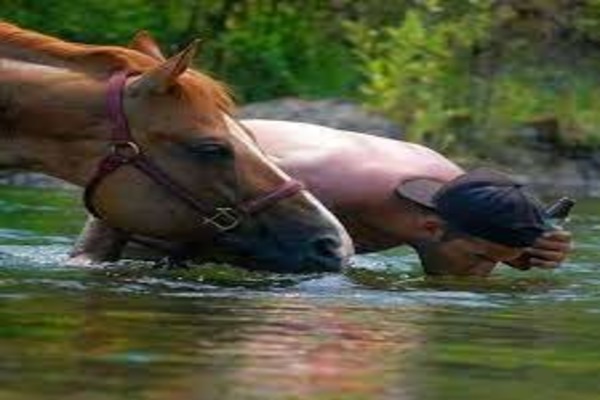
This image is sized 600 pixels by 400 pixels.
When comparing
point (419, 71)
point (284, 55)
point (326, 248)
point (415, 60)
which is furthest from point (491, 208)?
point (284, 55)

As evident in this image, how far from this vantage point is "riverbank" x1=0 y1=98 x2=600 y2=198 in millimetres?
17203

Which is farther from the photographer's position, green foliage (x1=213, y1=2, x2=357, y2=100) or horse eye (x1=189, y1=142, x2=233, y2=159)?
green foliage (x1=213, y1=2, x2=357, y2=100)

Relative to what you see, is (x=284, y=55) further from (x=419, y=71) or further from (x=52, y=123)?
(x=52, y=123)

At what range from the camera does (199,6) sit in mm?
21594

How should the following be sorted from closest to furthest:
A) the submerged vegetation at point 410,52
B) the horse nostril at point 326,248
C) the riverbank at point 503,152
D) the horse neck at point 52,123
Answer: the horse nostril at point 326,248, the horse neck at point 52,123, the riverbank at point 503,152, the submerged vegetation at point 410,52

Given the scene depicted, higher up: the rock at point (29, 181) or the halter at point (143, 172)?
the halter at point (143, 172)

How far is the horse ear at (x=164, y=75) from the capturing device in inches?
250

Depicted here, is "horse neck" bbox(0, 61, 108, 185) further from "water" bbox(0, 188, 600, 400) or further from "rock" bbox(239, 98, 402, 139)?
"rock" bbox(239, 98, 402, 139)

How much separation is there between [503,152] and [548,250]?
1037 centimetres

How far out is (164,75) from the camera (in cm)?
641

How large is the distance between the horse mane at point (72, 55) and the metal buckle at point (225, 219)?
14.0 inches

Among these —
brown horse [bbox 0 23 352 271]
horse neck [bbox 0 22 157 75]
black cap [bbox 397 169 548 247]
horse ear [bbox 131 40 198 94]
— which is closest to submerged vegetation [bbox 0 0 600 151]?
black cap [bbox 397 169 548 247]

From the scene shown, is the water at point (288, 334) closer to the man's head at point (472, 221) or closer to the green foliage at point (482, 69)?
the man's head at point (472, 221)

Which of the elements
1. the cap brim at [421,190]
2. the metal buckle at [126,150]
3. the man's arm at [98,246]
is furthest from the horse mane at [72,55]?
the cap brim at [421,190]
